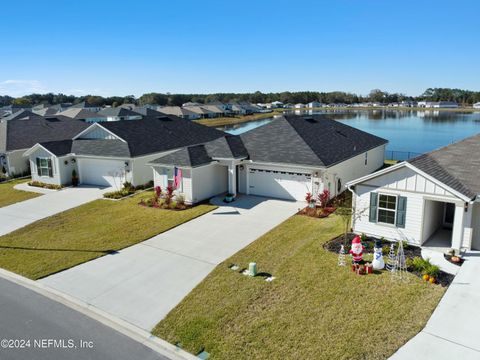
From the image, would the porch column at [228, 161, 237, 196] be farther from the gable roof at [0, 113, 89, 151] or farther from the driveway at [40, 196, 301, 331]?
the gable roof at [0, 113, 89, 151]

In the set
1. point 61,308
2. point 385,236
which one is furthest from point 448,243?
point 61,308

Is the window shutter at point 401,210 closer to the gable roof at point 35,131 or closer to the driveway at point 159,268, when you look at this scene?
the driveway at point 159,268

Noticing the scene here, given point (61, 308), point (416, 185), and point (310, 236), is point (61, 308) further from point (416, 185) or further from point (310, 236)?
point (416, 185)

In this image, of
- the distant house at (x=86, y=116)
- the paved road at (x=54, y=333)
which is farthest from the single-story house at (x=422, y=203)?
the distant house at (x=86, y=116)

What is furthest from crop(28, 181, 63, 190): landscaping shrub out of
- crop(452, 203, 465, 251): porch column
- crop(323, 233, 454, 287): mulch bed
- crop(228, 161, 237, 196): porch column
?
crop(452, 203, 465, 251): porch column

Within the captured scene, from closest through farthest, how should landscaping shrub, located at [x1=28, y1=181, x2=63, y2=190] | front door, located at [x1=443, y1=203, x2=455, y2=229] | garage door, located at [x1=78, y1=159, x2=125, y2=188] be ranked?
1. front door, located at [x1=443, y1=203, x2=455, y2=229]
2. garage door, located at [x1=78, y1=159, x2=125, y2=188]
3. landscaping shrub, located at [x1=28, y1=181, x2=63, y2=190]
